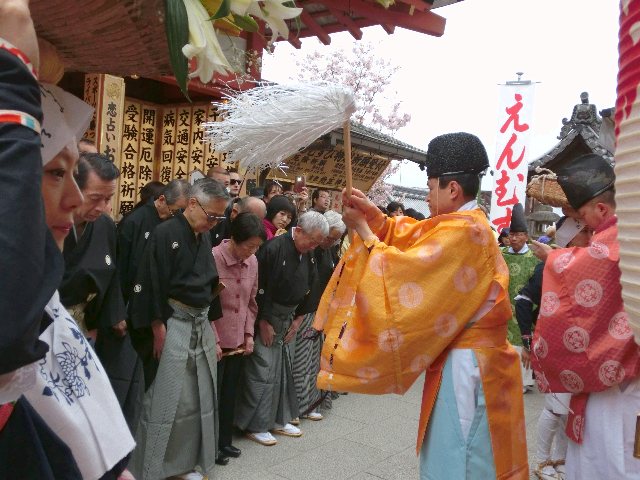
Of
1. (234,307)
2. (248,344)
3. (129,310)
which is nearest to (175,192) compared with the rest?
(234,307)

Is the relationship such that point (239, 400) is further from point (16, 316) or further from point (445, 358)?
point (16, 316)

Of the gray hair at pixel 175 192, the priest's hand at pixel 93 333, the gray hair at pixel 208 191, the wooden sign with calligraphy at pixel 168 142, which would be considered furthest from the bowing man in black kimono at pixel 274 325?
the wooden sign with calligraphy at pixel 168 142

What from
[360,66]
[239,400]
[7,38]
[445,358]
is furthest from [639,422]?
[360,66]

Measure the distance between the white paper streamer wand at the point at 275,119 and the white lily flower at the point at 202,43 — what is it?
117cm

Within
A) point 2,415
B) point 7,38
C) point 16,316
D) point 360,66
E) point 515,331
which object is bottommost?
point 515,331

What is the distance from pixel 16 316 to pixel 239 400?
486 centimetres

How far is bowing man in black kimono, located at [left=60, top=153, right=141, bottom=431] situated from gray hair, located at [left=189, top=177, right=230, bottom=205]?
687mm

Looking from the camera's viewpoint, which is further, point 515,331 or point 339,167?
point 339,167

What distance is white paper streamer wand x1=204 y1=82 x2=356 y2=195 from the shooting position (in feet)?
7.63

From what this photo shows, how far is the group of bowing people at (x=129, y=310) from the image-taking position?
0.84 meters

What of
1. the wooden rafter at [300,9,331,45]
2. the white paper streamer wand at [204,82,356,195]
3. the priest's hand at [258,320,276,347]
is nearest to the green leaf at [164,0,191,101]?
the white paper streamer wand at [204,82,356,195]

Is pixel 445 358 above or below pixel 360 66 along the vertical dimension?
below

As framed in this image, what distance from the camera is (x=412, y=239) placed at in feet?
10.8

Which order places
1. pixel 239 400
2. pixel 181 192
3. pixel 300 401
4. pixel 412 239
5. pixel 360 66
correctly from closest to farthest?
pixel 412 239 < pixel 181 192 < pixel 239 400 < pixel 300 401 < pixel 360 66
